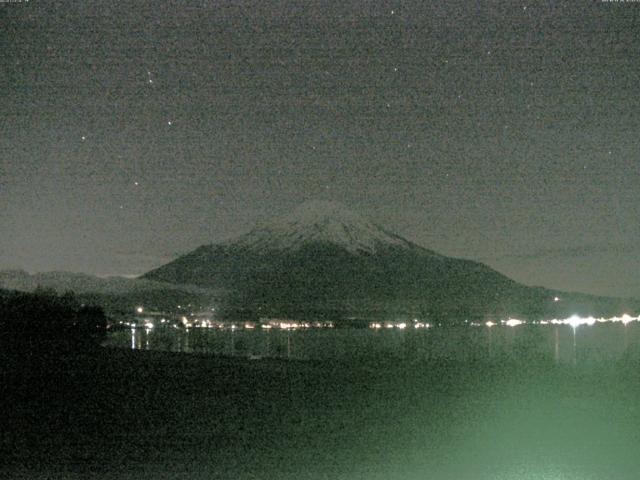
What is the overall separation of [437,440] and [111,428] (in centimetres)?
464

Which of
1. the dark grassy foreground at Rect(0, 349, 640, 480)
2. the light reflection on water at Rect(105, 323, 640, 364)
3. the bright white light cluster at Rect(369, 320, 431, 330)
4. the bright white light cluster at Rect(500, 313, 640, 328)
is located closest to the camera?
the dark grassy foreground at Rect(0, 349, 640, 480)

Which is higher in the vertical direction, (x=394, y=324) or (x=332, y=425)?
(x=332, y=425)

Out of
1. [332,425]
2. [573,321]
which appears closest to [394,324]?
[573,321]

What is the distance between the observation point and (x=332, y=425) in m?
13.1

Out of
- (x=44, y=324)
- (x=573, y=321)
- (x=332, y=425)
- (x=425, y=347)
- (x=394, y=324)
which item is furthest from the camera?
(x=573, y=321)

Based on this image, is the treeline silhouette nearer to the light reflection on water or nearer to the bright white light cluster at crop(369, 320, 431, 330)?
the light reflection on water

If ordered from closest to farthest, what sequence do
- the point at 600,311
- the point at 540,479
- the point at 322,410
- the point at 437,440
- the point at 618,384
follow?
1. the point at 540,479
2. the point at 437,440
3. the point at 322,410
4. the point at 618,384
5. the point at 600,311

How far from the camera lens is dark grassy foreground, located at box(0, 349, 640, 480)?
32.2 feet

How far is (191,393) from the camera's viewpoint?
18.0m

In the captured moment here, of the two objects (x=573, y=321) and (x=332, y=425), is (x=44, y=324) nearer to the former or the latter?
(x=332, y=425)

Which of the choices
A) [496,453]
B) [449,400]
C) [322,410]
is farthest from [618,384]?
[496,453]

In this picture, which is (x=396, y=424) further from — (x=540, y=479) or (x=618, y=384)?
(x=618, y=384)

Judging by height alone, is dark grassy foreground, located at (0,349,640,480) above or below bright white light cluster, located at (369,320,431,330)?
above

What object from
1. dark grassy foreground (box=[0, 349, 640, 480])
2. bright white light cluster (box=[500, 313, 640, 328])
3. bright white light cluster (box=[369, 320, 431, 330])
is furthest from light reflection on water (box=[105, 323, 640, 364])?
bright white light cluster (box=[500, 313, 640, 328])
